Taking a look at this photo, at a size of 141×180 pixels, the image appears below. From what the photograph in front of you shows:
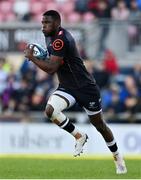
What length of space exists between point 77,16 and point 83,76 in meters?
11.3

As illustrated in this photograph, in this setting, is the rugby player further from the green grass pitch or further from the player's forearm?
the green grass pitch

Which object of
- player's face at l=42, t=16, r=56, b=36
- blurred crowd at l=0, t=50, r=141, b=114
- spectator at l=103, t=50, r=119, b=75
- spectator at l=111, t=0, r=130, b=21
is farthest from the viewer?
spectator at l=111, t=0, r=130, b=21

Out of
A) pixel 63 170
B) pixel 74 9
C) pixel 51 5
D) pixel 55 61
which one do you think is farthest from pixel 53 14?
pixel 51 5

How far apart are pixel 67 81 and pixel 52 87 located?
7.91 m

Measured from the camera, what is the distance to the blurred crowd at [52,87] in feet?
60.2

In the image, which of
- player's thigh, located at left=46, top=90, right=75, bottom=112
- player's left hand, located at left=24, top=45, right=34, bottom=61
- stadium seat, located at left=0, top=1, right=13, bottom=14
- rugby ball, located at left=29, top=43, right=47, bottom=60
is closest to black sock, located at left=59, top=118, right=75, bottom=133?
player's thigh, located at left=46, top=90, right=75, bottom=112

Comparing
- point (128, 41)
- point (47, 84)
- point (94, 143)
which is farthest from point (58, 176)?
point (128, 41)

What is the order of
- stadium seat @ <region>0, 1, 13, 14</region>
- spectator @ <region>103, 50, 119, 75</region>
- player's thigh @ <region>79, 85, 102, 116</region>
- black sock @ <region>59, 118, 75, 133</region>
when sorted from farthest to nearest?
stadium seat @ <region>0, 1, 13, 14</region> → spectator @ <region>103, 50, 119, 75</region> → player's thigh @ <region>79, 85, 102, 116</region> → black sock @ <region>59, 118, 75, 133</region>

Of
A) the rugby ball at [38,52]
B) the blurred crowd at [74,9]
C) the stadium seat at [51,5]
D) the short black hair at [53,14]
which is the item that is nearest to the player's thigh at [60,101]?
the rugby ball at [38,52]

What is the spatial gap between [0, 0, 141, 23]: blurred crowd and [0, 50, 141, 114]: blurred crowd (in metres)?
1.95

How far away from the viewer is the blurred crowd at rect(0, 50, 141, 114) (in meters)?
18.3

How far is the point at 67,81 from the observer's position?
10758mm

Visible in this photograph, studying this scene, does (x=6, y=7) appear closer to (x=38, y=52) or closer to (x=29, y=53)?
(x=38, y=52)

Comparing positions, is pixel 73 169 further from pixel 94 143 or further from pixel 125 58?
pixel 125 58
